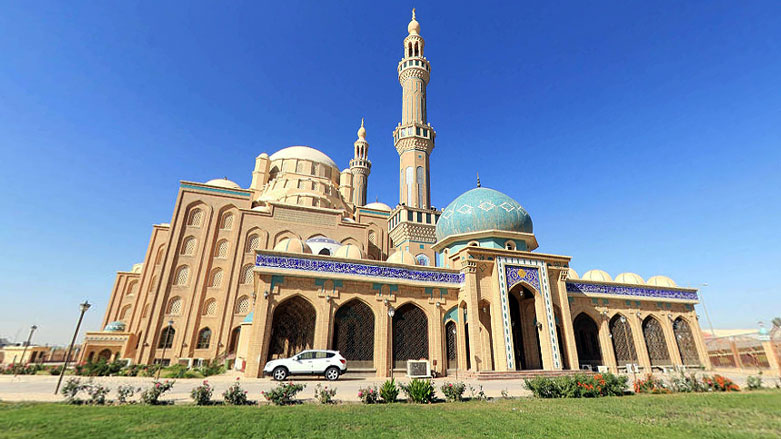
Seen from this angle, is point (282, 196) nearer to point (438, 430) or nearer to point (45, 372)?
point (45, 372)

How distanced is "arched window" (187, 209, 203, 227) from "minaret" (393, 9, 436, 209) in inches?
618

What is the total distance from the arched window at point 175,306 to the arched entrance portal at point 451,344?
61.8 feet

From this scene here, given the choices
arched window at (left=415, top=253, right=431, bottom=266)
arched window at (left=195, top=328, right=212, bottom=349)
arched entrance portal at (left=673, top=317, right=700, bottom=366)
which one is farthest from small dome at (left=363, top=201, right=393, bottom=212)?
arched entrance portal at (left=673, top=317, right=700, bottom=366)

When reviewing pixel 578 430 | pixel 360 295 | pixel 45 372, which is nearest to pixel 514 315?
pixel 360 295

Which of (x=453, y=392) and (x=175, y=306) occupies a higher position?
(x=175, y=306)

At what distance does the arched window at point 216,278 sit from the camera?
25.6 m

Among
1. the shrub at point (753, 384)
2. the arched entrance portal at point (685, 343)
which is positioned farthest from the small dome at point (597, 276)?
the shrub at point (753, 384)

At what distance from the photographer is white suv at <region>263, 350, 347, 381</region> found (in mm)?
11984

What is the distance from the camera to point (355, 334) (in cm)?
1483

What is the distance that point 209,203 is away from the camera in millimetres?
28156

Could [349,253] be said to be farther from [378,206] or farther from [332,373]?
[378,206]

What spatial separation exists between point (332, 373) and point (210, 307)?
16.3 metres

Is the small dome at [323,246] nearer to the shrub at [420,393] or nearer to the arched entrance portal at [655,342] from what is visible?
the shrub at [420,393]

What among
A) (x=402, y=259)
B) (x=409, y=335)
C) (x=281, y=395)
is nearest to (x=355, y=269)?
(x=402, y=259)
